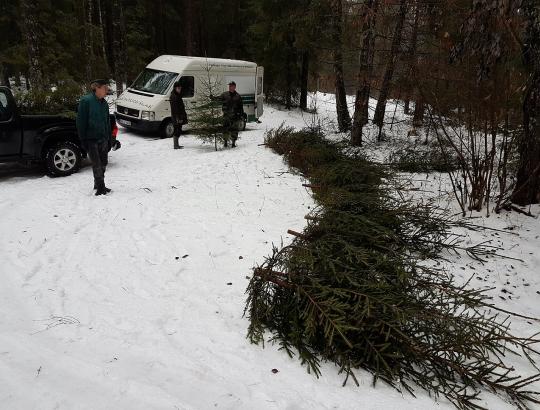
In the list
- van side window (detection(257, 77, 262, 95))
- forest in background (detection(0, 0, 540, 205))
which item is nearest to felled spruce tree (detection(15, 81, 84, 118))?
forest in background (detection(0, 0, 540, 205))

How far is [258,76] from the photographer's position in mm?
15875

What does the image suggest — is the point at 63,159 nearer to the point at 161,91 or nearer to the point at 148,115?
the point at 148,115

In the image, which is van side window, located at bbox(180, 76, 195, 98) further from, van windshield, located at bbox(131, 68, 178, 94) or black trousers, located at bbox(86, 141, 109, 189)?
black trousers, located at bbox(86, 141, 109, 189)

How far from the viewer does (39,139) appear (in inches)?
298

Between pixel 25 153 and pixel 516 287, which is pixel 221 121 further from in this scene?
pixel 516 287

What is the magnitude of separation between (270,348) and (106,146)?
5397 mm

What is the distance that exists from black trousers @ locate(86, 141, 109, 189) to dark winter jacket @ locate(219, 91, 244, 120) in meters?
4.78

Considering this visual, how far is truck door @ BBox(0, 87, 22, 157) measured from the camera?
719cm

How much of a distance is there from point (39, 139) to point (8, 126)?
552mm

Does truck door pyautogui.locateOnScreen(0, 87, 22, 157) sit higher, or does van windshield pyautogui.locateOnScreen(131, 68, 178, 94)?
Answer: van windshield pyautogui.locateOnScreen(131, 68, 178, 94)

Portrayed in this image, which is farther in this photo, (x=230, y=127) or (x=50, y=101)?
(x=230, y=127)

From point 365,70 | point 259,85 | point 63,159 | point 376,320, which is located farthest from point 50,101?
point 259,85

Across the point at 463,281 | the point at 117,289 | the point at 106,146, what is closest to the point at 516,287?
the point at 463,281

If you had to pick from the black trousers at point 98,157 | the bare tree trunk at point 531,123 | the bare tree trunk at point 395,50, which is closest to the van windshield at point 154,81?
the black trousers at point 98,157
